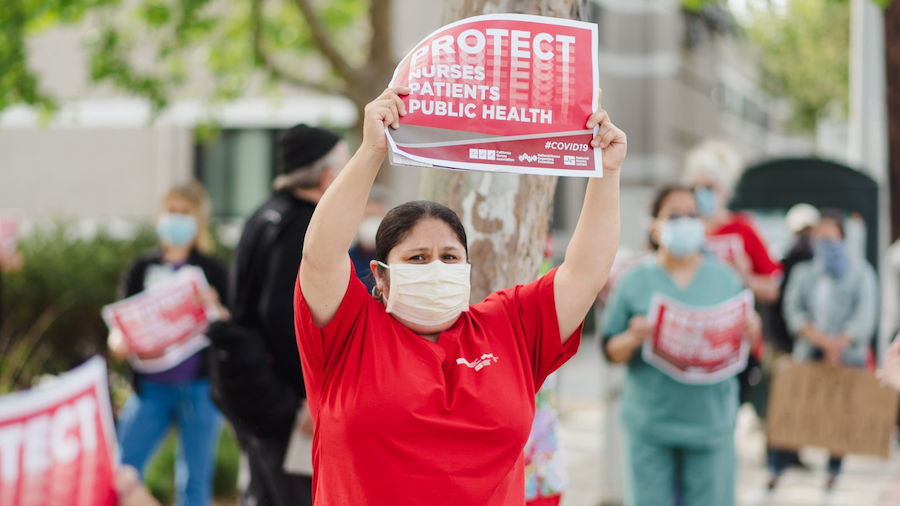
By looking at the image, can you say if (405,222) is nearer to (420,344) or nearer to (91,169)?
(420,344)

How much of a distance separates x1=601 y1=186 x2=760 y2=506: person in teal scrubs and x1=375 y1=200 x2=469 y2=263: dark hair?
219cm

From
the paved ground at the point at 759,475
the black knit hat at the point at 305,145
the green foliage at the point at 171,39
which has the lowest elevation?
the paved ground at the point at 759,475

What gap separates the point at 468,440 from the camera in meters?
2.42

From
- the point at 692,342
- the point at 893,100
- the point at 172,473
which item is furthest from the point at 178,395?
the point at 893,100

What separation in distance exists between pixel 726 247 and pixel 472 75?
13.2 ft

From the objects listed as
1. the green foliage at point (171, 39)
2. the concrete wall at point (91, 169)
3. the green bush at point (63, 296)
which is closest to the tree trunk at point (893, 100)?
the green foliage at point (171, 39)

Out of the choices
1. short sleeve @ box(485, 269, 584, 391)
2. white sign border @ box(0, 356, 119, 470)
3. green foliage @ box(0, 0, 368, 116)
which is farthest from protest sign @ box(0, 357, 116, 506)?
green foliage @ box(0, 0, 368, 116)

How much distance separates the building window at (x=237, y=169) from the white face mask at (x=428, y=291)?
16.1 meters

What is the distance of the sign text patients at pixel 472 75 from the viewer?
8.01 ft

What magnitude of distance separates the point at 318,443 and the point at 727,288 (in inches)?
112

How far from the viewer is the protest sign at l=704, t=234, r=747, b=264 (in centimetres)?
609

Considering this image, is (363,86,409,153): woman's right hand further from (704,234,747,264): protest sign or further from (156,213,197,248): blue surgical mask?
(704,234,747,264): protest sign

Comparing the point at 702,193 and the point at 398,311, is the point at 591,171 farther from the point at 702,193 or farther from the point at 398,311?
the point at 702,193

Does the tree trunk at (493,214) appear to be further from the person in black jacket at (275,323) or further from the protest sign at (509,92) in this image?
the protest sign at (509,92)
